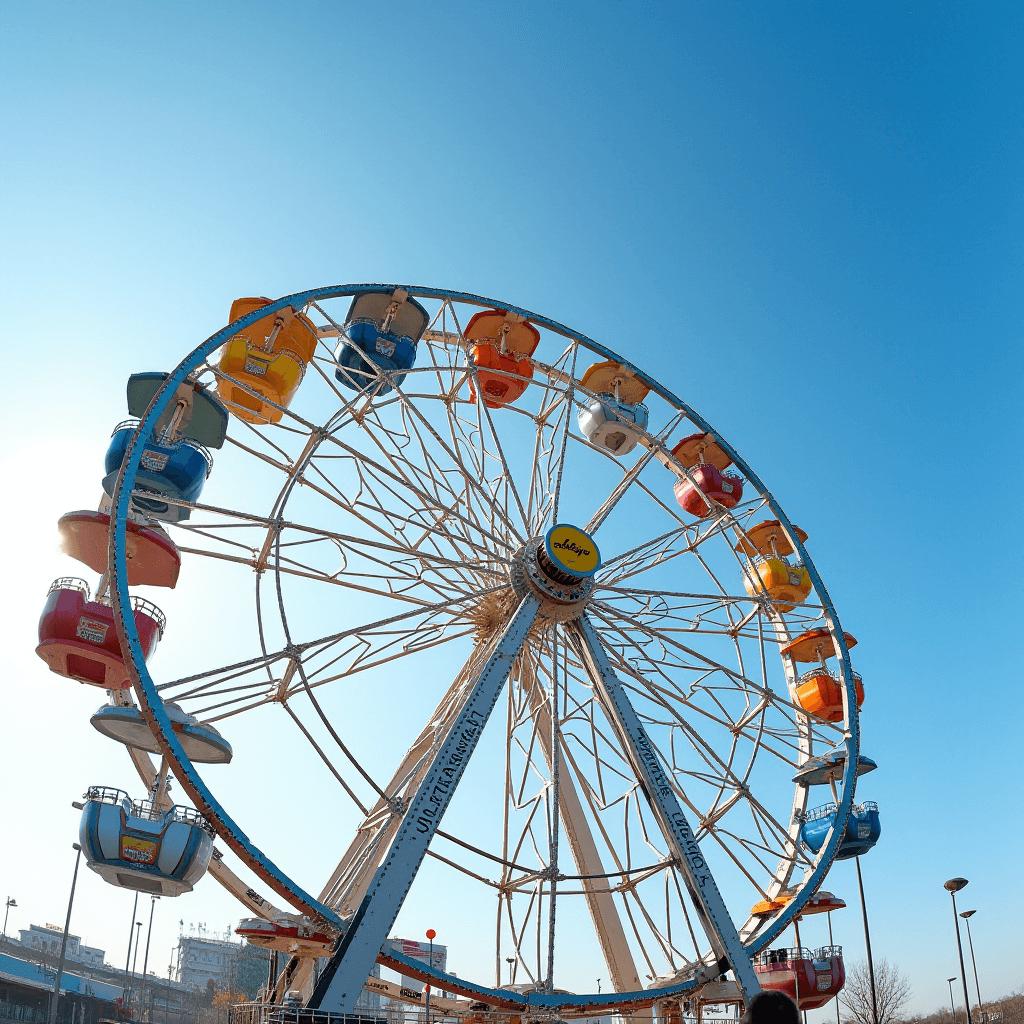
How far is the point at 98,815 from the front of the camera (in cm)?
960

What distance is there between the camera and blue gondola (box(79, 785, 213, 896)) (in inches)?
372

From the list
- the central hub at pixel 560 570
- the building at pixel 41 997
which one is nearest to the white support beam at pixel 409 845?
the central hub at pixel 560 570

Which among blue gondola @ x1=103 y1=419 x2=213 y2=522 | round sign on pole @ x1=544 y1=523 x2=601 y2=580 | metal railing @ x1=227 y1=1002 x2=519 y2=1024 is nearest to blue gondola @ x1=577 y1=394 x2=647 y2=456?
round sign on pole @ x1=544 y1=523 x2=601 y2=580

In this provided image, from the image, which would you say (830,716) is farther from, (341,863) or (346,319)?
Answer: (346,319)

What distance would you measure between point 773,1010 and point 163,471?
10886 mm

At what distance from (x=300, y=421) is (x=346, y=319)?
2941mm

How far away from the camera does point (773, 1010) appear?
210 centimetres

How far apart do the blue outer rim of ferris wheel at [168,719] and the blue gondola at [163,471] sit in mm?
267

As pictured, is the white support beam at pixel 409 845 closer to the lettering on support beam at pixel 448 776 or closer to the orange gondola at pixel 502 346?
the lettering on support beam at pixel 448 776

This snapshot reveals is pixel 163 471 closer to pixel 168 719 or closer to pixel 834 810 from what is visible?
pixel 168 719

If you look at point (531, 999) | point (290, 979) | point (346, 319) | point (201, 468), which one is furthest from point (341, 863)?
point (346, 319)

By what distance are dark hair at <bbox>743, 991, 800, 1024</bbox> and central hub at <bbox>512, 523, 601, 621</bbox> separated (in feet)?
35.8

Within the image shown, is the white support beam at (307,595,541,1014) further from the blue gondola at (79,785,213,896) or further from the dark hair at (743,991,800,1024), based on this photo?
the dark hair at (743,991,800,1024)

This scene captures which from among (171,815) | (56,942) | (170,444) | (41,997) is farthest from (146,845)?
(56,942)
